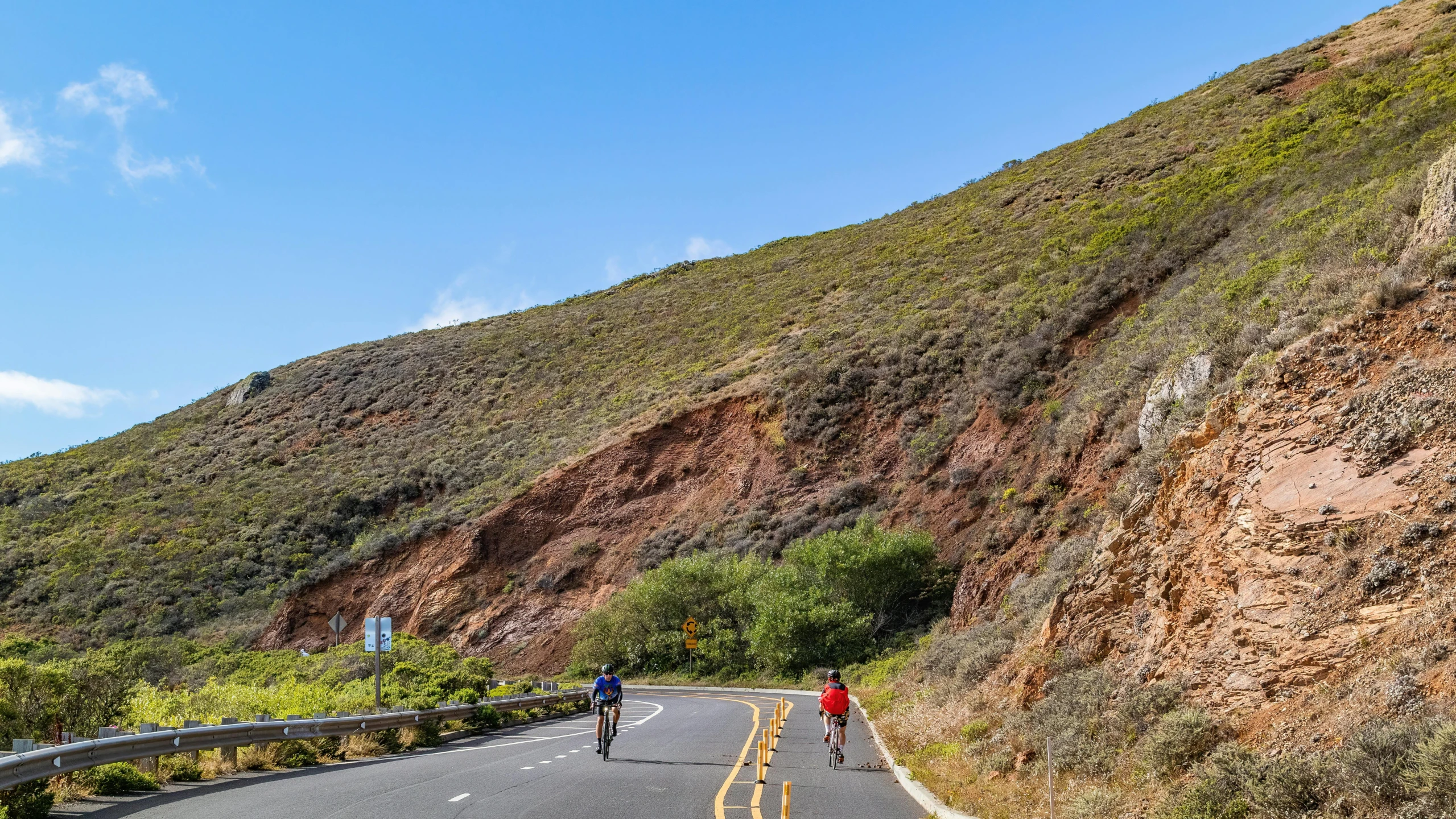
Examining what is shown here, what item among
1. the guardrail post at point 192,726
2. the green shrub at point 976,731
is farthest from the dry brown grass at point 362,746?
the green shrub at point 976,731

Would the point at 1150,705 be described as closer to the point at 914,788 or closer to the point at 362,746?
the point at 914,788

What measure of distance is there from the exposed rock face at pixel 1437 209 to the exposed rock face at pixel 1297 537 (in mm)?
2138

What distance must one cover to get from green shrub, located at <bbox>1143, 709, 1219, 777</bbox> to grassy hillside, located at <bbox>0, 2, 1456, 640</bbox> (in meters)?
6.79

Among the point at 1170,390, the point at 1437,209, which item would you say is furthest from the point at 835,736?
the point at 1437,209

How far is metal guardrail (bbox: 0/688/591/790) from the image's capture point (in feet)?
29.0

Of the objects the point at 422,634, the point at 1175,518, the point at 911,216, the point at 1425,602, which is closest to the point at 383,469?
the point at 422,634

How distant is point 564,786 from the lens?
1134 cm

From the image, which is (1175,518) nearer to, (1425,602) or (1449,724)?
(1425,602)

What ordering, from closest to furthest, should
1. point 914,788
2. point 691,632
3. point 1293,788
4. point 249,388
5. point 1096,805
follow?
1. point 1293,788
2. point 1096,805
3. point 914,788
4. point 691,632
5. point 249,388

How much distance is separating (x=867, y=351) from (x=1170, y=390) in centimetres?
2897

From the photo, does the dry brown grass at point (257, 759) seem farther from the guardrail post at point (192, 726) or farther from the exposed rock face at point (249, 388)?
the exposed rock face at point (249, 388)

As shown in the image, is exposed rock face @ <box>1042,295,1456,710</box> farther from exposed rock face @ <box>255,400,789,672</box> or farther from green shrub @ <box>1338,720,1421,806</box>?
exposed rock face @ <box>255,400,789,672</box>

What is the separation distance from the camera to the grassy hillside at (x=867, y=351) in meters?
26.0

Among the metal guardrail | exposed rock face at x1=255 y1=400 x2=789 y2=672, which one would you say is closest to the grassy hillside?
exposed rock face at x1=255 y1=400 x2=789 y2=672
